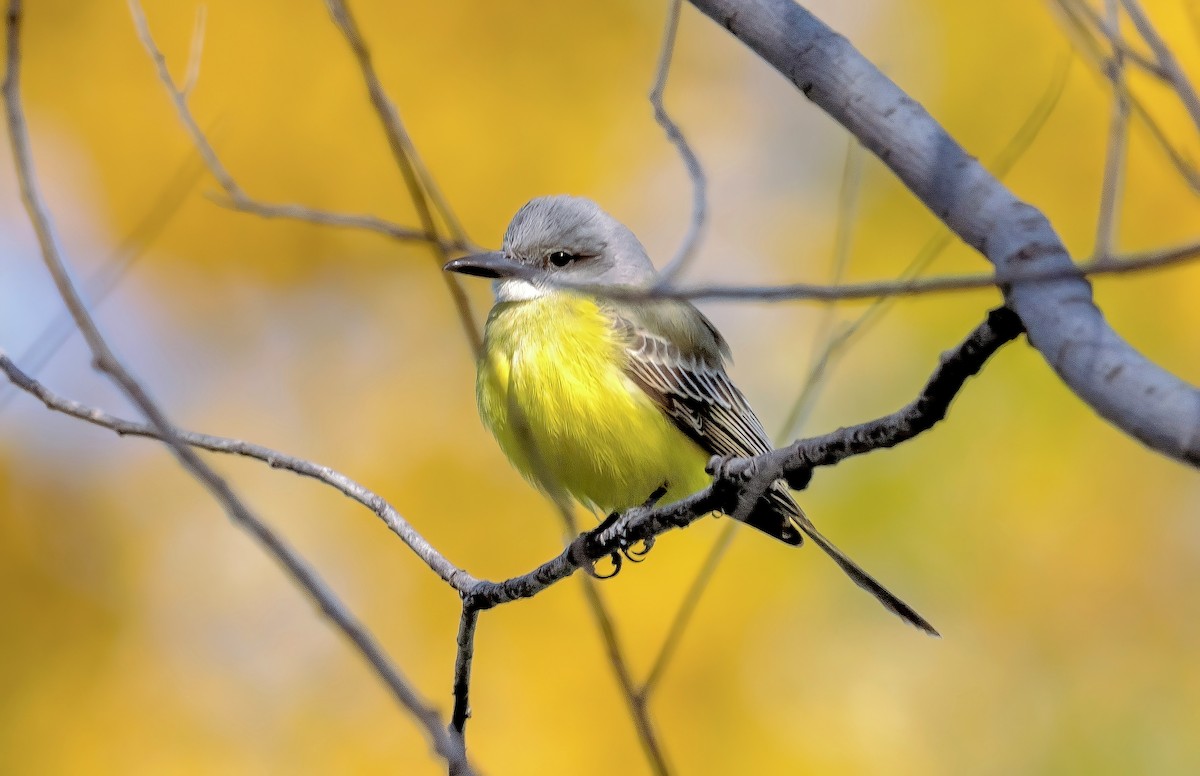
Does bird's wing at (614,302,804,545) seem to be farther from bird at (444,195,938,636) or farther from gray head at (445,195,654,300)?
gray head at (445,195,654,300)

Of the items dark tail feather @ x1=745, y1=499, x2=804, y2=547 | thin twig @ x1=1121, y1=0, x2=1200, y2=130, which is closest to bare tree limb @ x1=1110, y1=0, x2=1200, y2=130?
thin twig @ x1=1121, y1=0, x2=1200, y2=130

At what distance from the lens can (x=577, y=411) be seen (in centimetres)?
405

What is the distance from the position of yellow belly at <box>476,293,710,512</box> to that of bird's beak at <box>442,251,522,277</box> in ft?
0.60

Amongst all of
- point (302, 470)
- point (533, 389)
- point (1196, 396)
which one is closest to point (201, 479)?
point (1196, 396)

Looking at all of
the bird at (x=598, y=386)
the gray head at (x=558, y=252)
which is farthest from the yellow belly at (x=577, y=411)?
the gray head at (x=558, y=252)

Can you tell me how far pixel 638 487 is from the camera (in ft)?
13.9

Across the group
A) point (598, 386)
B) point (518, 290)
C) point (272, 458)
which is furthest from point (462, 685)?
point (518, 290)

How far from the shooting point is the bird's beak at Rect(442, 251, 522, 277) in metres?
4.55

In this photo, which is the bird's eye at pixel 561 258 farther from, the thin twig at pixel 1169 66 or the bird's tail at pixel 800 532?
the thin twig at pixel 1169 66

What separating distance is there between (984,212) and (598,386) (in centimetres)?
260

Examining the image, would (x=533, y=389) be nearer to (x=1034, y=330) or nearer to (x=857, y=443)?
(x=857, y=443)

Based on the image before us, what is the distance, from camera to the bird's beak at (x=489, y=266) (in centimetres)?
455

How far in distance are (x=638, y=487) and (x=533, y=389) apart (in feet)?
1.81

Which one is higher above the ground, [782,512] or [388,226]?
[782,512]
